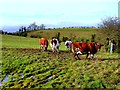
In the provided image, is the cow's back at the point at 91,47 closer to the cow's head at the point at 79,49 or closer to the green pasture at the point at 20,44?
the cow's head at the point at 79,49

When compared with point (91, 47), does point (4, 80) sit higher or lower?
lower

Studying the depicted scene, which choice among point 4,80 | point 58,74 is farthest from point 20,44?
point 58,74

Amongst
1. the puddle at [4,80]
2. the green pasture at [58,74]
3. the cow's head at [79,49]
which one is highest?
the cow's head at [79,49]

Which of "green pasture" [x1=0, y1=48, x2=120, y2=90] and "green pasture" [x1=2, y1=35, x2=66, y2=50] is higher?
"green pasture" [x1=2, y1=35, x2=66, y2=50]

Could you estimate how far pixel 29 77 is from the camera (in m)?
18.8

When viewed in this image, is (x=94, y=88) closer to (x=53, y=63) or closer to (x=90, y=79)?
(x=90, y=79)

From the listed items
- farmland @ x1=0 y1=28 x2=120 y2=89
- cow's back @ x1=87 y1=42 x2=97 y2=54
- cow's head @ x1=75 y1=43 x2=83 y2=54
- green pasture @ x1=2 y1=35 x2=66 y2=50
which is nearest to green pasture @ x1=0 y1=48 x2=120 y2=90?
farmland @ x1=0 y1=28 x2=120 y2=89

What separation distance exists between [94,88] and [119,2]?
15.1m

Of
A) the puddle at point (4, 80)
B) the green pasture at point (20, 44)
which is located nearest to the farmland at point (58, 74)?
the puddle at point (4, 80)

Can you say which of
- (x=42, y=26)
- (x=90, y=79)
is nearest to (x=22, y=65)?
(x=90, y=79)

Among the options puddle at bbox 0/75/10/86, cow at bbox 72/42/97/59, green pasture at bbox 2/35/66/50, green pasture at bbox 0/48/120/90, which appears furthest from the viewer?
green pasture at bbox 2/35/66/50

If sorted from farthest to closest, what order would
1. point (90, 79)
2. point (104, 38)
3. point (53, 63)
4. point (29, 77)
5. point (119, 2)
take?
point (104, 38)
point (119, 2)
point (53, 63)
point (29, 77)
point (90, 79)

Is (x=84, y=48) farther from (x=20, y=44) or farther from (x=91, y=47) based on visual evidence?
(x=20, y=44)

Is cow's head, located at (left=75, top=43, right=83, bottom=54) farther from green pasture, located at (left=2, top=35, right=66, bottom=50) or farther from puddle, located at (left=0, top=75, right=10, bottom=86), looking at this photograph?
green pasture, located at (left=2, top=35, right=66, bottom=50)
